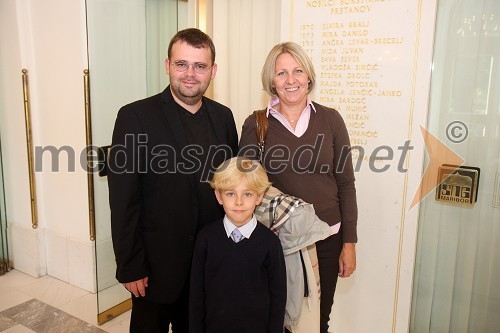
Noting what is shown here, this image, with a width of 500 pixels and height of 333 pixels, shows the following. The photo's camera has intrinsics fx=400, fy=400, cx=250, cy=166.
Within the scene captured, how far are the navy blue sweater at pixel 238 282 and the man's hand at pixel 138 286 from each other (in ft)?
0.80

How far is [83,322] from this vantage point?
2.46m

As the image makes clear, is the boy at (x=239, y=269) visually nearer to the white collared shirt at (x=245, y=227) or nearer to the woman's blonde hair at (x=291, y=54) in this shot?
the white collared shirt at (x=245, y=227)

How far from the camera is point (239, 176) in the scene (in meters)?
1.44

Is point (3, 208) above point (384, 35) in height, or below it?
below

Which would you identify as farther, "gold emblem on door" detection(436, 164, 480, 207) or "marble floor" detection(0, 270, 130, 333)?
"marble floor" detection(0, 270, 130, 333)

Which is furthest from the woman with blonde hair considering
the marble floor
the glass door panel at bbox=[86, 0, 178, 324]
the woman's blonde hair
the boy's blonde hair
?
the marble floor

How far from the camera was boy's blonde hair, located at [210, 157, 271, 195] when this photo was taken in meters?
1.44

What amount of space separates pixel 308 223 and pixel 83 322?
175 cm

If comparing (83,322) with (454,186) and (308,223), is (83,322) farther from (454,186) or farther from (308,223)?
(454,186)

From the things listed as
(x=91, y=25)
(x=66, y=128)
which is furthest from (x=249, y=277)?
(x=66, y=128)

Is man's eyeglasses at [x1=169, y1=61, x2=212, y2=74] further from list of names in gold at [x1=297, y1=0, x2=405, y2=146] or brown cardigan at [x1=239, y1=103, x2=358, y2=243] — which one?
list of names in gold at [x1=297, y1=0, x2=405, y2=146]

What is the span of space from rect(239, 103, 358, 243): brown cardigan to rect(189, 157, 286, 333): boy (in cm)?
18

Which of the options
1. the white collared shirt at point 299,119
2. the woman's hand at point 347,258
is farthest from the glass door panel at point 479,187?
the white collared shirt at point 299,119

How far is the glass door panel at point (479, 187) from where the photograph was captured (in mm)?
1828
